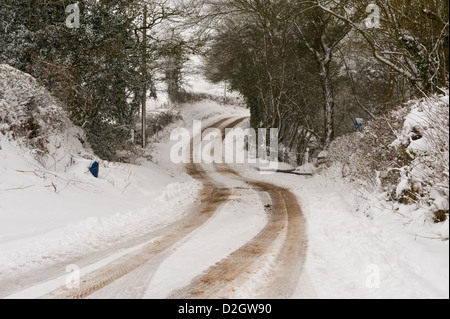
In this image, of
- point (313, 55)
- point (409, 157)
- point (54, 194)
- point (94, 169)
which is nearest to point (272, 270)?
point (409, 157)

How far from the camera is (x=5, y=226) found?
6535 mm

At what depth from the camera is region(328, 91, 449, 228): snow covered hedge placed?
16.5ft

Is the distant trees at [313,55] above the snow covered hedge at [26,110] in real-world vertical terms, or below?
above

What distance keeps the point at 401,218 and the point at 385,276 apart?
2384mm

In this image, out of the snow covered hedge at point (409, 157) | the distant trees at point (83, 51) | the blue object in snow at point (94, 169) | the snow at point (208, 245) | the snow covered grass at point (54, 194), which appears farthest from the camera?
the distant trees at point (83, 51)

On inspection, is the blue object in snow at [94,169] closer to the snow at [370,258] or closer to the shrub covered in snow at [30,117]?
the shrub covered in snow at [30,117]

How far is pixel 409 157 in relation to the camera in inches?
286

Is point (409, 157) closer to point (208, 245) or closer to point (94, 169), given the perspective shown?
point (208, 245)

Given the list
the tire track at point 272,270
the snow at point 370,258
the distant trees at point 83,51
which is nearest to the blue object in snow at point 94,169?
the distant trees at point 83,51

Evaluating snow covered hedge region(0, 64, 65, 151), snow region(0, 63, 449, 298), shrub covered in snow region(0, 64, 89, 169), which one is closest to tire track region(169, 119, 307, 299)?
snow region(0, 63, 449, 298)

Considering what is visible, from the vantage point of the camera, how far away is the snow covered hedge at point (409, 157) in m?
5.04

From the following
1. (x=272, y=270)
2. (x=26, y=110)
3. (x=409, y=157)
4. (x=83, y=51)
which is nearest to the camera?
(x=272, y=270)
